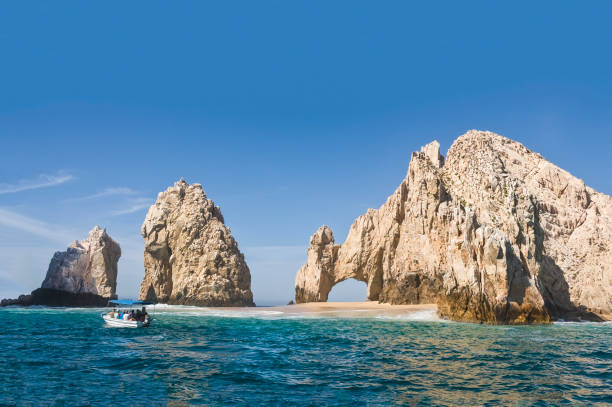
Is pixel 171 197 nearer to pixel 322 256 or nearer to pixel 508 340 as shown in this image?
pixel 322 256

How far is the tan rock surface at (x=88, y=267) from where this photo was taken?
308ft

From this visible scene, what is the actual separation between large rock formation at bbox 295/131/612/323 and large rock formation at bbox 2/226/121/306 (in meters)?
47.3

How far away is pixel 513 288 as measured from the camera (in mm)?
43812

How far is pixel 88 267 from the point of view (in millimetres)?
100000

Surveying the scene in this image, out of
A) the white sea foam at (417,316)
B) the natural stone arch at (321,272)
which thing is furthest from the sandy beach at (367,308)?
the natural stone arch at (321,272)

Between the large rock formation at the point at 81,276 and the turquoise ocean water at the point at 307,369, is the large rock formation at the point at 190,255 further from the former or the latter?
the turquoise ocean water at the point at 307,369

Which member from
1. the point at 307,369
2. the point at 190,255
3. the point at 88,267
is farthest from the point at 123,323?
the point at 88,267

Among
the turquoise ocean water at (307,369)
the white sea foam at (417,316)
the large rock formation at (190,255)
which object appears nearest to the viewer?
the turquoise ocean water at (307,369)

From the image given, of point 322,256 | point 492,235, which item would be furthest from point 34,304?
point 492,235

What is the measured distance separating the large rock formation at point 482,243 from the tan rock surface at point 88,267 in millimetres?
47121

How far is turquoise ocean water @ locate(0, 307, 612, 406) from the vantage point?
15164mm

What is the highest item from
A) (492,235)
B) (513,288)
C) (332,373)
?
(492,235)

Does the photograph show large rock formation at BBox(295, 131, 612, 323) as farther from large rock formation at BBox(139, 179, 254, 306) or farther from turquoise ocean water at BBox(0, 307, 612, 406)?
large rock formation at BBox(139, 179, 254, 306)

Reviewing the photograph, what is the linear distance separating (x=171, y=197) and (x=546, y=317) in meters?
75.0
